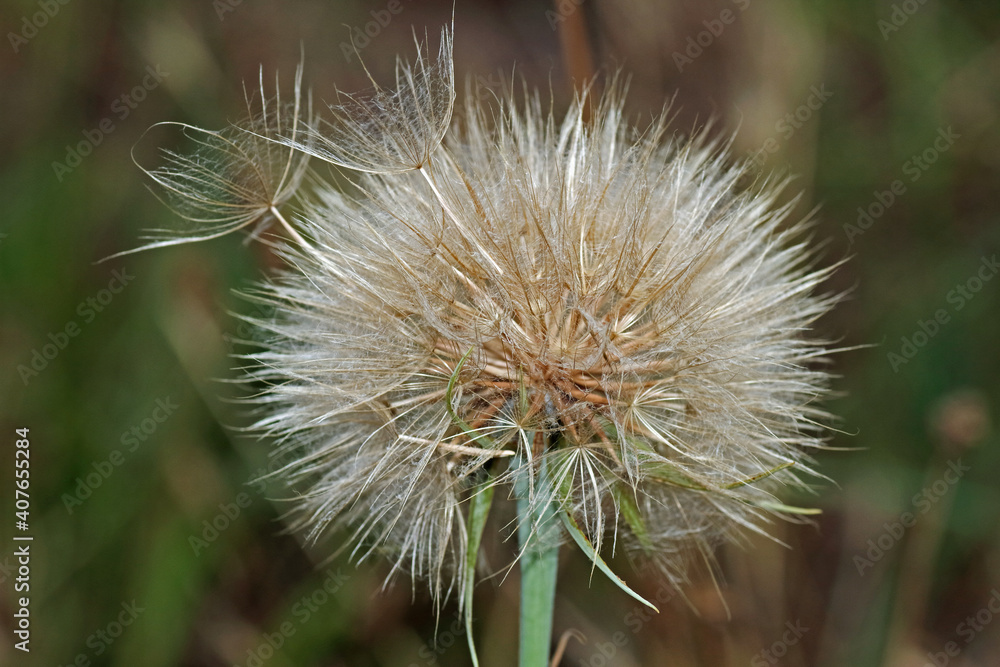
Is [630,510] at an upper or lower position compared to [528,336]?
lower

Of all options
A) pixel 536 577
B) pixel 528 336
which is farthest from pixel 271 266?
pixel 536 577

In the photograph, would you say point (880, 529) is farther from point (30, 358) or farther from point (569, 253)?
point (30, 358)

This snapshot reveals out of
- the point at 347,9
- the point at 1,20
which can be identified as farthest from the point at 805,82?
the point at 1,20

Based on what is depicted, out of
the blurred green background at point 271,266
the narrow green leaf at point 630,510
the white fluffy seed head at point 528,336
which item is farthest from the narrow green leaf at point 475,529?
the blurred green background at point 271,266

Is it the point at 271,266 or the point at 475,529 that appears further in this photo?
the point at 271,266

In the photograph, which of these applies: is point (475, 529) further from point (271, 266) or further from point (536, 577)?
point (271, 266)

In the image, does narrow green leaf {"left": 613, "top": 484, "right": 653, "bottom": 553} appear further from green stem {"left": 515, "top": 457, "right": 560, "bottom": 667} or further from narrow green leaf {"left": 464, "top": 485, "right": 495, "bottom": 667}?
narrow green leaf {"left": 464, "top": 485, "right": 495, "bottom": 667}

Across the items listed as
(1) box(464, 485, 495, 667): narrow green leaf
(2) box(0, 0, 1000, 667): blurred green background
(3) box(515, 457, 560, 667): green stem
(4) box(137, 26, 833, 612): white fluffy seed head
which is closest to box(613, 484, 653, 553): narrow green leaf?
(4) box(137, 26, 833, 612): white fluffy seed head
